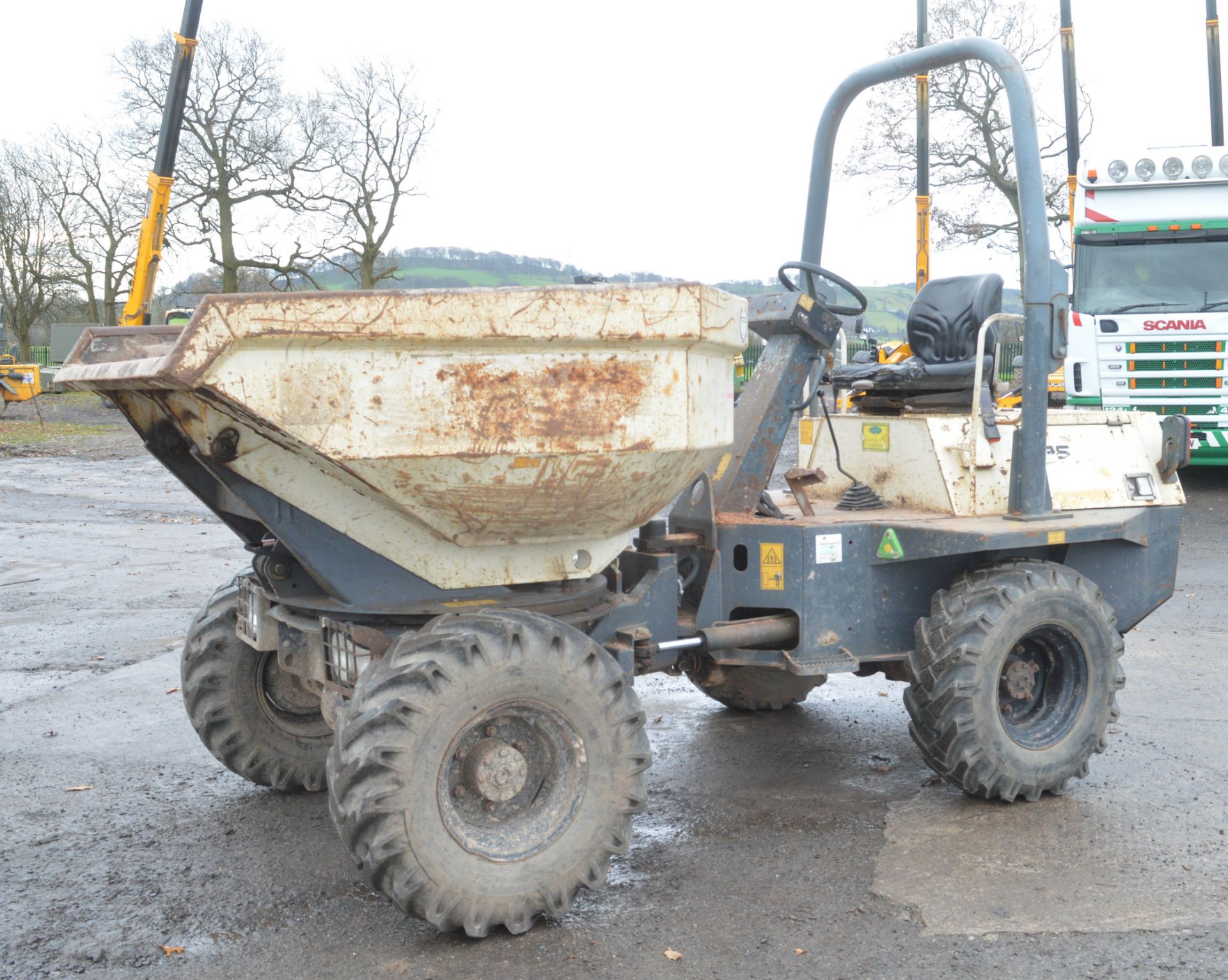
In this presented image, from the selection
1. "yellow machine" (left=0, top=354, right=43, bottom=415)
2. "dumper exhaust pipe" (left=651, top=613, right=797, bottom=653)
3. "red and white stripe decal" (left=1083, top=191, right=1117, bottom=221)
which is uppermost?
"red and white stripe decal" (left=1083, top=191, right=1117, bottom=221)

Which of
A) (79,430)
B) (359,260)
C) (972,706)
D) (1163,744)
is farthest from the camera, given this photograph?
(79,430)

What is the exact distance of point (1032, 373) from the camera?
4.39 meters

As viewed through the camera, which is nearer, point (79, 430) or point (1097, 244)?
point (1097, 244)

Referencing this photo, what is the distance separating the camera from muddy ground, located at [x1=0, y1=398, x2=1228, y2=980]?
3.27 metres

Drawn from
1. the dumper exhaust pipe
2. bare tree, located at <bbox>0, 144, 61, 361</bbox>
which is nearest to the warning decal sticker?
the dumper exhaust pipe

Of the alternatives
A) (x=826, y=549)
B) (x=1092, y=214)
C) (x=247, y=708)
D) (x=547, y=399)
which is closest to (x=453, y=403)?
(x=547, y=399)

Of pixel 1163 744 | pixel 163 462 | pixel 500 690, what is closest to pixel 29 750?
pixel 163 462

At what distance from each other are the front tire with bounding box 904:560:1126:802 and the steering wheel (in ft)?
3.70

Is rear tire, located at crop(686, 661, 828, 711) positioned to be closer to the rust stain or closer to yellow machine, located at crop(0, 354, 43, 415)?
the rust stain

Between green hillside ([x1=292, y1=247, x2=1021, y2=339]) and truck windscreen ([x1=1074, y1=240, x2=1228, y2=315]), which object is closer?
green hillside ([x1=292, y1=247, x2=1021, y2=339])

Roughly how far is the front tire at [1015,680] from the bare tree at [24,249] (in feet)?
108

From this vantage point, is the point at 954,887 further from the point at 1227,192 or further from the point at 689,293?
the point at 1227,192

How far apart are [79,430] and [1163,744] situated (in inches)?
848

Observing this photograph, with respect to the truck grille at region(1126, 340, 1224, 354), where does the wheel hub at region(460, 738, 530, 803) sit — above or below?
below
